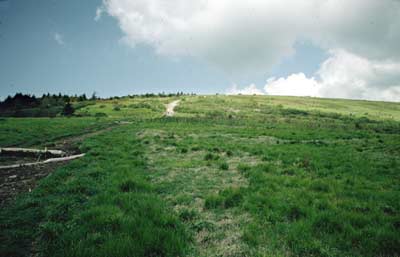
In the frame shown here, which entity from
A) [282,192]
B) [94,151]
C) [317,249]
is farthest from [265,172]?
[94,151]

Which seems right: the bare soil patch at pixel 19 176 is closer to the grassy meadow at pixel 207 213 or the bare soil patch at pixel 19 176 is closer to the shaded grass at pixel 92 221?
the grassy meadow at pixel 207 213

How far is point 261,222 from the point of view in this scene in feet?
19.3

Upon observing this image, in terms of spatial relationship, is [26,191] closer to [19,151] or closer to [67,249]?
[67,249]

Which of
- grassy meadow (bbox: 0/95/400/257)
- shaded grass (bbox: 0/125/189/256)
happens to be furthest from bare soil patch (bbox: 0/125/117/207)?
shaded grass (bbox: 0/125/189/256)

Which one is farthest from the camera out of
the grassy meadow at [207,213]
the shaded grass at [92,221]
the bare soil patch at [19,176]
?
the bare soil patch at [19,176]

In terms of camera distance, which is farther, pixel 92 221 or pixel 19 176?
pixel 19 176

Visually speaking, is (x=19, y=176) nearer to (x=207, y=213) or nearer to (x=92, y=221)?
(x=92, y=221)

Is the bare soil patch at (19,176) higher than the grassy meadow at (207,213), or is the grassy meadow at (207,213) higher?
the grassy meadow at (207,213)

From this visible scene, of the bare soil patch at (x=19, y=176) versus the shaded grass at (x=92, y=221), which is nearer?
the shaded grass at (x=92, y=221)

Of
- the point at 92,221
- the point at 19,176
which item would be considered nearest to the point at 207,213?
the point at 92,221

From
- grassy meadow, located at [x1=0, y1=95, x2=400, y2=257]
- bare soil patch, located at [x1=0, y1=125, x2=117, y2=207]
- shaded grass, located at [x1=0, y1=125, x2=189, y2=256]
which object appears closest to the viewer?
shaded grass, located at [x1=0, y1=125, x2=189, y2=256]

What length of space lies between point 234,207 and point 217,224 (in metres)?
1.18

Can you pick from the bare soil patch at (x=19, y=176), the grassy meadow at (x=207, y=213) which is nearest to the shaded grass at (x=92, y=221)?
the grassy meadow at (x=207, y=213)

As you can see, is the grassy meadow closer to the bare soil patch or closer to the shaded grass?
the shaded grass
